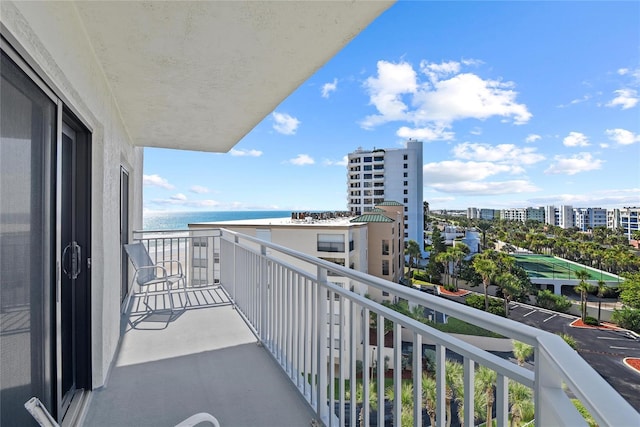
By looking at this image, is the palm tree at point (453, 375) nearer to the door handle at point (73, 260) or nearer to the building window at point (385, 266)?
the door handle at point (73, 260)

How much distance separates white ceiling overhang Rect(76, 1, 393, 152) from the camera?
5.49ft

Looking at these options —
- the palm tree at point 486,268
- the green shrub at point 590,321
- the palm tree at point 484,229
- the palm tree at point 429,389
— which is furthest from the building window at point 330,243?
the palm tree at point 484,229

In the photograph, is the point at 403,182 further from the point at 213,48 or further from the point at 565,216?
the point at 213,48

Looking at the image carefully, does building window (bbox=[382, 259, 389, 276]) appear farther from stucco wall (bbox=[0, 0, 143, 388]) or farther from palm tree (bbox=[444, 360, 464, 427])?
palm tree (bbox=[444, 360, 464, 427])

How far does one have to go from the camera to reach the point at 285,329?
7.79ft

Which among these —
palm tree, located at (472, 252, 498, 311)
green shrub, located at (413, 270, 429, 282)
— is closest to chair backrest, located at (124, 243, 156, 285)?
palm tree, located at (472, 252, 498, 311)

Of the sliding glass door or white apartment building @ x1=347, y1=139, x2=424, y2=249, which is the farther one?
white apartment building @ x1=347, y1=139, x2=424, y2=249

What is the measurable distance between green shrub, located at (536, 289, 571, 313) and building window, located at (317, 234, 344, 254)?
11901 millimetres

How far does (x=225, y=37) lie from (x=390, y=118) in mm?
59715

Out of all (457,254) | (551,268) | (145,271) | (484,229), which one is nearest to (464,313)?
(145,271)

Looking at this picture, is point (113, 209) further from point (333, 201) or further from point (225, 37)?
point (333, 201)

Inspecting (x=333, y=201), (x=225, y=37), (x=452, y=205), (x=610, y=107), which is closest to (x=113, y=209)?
(x=225, y=37)

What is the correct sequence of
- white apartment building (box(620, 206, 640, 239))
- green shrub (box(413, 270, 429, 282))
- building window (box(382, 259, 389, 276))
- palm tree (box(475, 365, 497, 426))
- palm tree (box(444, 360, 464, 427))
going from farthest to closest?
green shrub (box(413, 270, 429, 282)) < building window (box(382, 259, 389, 276)) < white apartment building (box(620, 206, 640, 239)) < palm tree (box(444, 360, 464, 427)) < palm tree (box(475, 365, 497, 426))

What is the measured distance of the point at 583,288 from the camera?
13.6m
